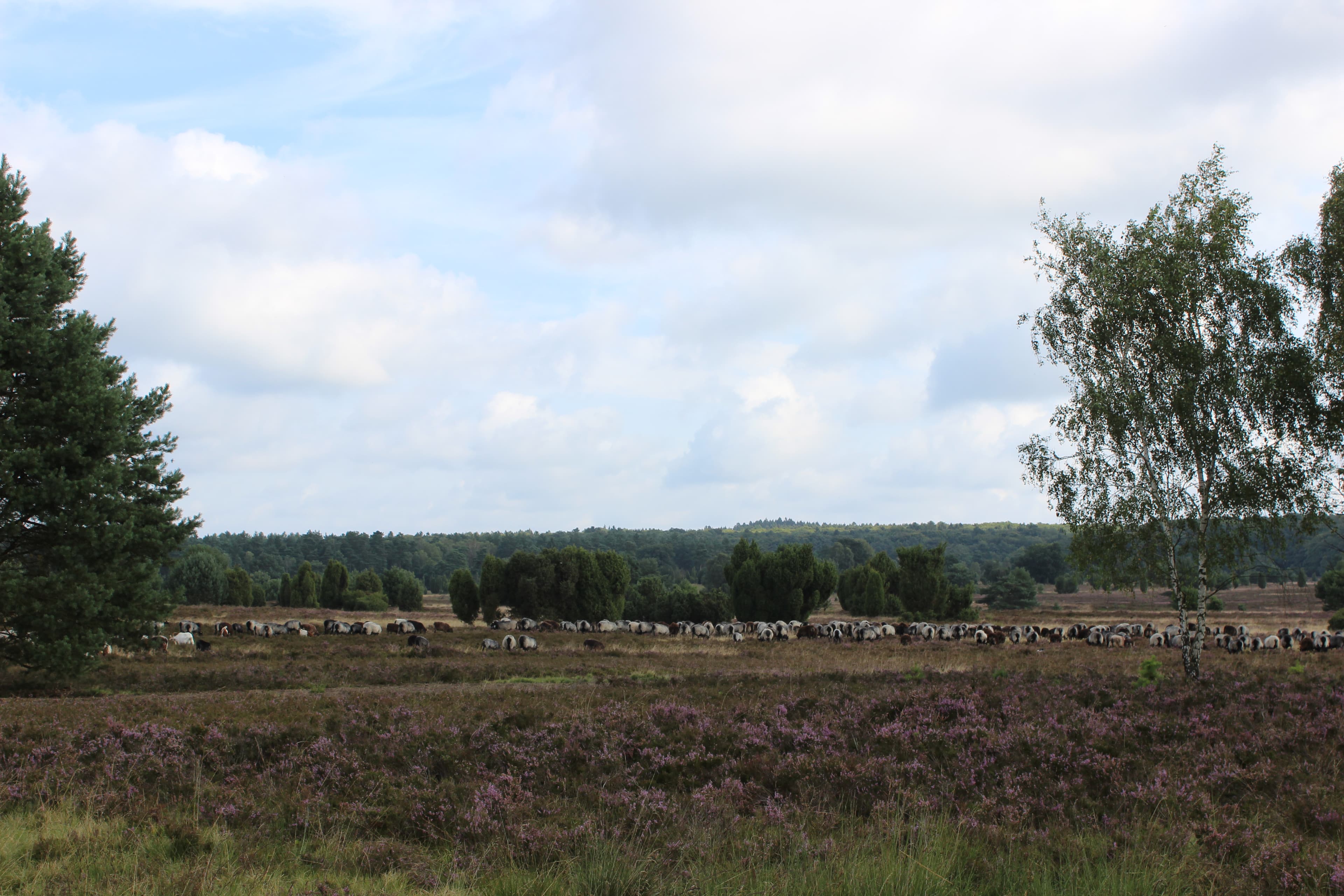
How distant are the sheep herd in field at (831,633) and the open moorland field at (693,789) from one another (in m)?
26.9

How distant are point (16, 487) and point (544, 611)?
6094 centimetres

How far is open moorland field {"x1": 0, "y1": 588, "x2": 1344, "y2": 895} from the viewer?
6957mm

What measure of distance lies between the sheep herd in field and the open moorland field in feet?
88.3

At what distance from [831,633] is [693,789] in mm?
52112

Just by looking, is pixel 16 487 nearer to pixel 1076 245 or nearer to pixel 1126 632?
pixel 1076 245

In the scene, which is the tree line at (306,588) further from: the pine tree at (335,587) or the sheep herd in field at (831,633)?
the sheep herd in field at (831,633)

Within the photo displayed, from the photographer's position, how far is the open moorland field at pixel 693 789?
696 centimetres

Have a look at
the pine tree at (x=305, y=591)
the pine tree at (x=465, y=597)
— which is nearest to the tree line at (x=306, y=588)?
the pine tree at (x=305, y=591)

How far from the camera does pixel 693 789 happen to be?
1169cm

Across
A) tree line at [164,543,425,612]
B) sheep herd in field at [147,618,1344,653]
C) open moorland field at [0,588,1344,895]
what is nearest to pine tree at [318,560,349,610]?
tree line at [164,543,425,612]

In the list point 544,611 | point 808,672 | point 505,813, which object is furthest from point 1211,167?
point 544,611

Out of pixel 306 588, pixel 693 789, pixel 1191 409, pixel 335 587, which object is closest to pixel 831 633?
pixel 1191 409

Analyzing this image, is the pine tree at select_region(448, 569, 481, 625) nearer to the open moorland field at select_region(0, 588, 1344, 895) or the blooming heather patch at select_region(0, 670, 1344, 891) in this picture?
the open moorland field at select_region(0, 588, 1344, 895)

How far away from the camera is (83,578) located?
2359cm
